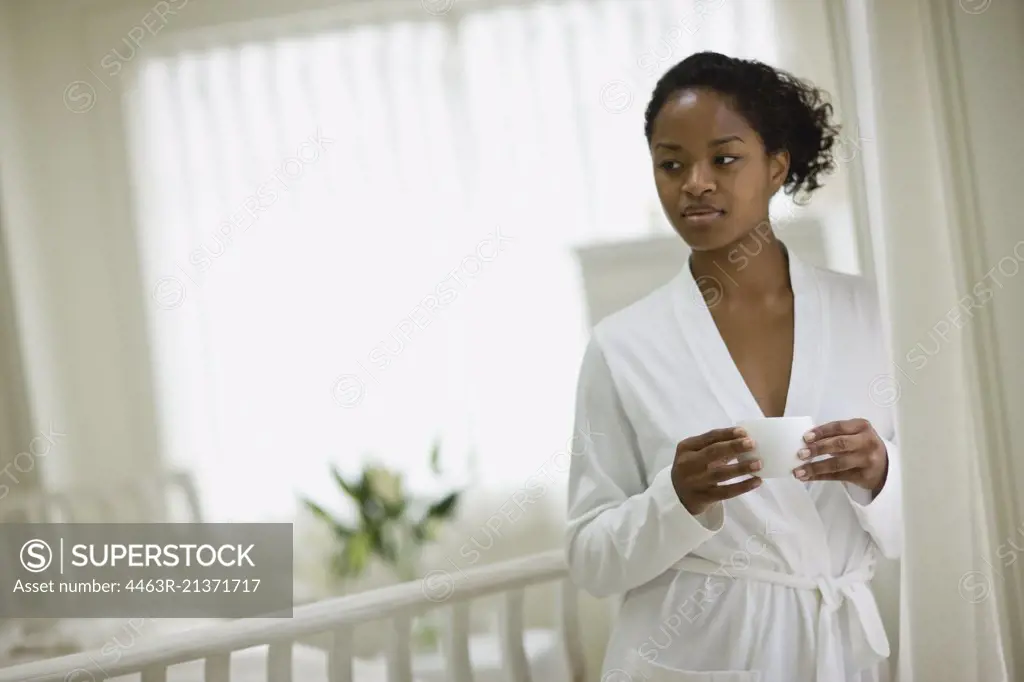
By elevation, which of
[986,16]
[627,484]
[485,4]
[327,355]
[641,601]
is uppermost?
[485,4]

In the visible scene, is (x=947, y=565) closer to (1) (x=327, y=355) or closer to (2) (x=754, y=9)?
(2) (x=754, y=9)

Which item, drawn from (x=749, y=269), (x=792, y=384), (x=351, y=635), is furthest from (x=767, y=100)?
(x=351, y=635)

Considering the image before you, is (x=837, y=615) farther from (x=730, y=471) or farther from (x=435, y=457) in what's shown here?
(x=435, y=457)

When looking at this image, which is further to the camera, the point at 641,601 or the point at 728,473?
the point at 641,601

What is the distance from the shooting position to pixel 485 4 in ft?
6.64

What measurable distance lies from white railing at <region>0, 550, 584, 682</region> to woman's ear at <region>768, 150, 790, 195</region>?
20.8 inches

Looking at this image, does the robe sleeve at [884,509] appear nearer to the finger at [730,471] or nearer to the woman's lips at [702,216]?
the finger at [730,471]

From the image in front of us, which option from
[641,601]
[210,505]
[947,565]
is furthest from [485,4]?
[947,565]

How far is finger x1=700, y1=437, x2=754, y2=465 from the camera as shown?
33.6 inches

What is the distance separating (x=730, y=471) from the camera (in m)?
0.87

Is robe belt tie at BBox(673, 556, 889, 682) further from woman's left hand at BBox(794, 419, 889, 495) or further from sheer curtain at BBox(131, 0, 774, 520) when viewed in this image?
sheer curtain at BBox(131, 0, 774, 520)

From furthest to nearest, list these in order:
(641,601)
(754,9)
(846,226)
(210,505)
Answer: (210,505), (754,9), (846,226), (641,601)

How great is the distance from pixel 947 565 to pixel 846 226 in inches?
37.1

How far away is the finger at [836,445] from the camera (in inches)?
33.8
